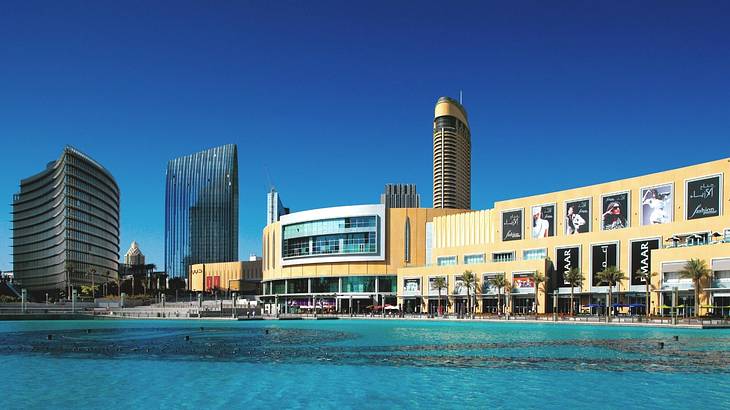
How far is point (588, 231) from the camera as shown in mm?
116438

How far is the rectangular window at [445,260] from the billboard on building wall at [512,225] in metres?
Result: 15.2

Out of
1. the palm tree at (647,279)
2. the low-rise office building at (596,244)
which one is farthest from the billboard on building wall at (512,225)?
the palm tree at (647,279)

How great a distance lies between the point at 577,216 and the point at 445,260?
36.1 m

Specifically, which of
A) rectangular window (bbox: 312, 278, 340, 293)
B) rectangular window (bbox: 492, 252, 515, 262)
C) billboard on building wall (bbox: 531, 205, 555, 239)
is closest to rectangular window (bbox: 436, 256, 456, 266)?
rectangular window (bbox: 492, 252, 515, 262)

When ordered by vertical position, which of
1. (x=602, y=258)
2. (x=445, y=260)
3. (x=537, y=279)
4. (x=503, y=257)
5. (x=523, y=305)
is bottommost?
(x=523, y=305)

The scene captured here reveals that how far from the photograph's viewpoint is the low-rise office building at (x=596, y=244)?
9744 cm

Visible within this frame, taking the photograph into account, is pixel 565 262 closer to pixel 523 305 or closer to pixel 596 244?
pixel 596 244

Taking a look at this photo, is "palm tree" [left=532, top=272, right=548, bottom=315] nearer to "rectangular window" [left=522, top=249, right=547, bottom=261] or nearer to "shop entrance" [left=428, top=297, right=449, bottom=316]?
"rectangular window" [left=522, top=249, right=547, bottom=261]

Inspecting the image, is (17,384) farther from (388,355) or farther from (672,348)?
Answer: (672,348)

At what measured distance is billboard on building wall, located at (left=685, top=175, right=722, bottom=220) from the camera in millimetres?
98375

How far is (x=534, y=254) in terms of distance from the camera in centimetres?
12556

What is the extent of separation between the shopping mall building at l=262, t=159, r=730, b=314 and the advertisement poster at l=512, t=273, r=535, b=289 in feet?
0.66

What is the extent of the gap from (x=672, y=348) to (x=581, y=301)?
66976mm

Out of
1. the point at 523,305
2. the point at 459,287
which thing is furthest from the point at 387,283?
the point at 523,305
